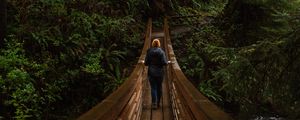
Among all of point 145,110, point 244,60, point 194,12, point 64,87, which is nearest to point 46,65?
point 64,87

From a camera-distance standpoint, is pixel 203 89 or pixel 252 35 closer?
pixel 203 89

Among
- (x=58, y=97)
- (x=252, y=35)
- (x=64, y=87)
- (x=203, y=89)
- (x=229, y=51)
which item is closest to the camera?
(x=229, y=51)

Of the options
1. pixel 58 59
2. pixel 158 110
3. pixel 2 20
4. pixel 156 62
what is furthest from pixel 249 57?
pixel 2 20

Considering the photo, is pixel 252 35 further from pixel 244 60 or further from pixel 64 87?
pixel 244 60

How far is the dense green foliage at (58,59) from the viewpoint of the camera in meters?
13.4

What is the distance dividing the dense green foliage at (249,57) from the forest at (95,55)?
0.02 metres

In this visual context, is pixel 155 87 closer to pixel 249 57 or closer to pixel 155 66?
pixel 155 66

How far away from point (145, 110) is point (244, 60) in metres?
5.50

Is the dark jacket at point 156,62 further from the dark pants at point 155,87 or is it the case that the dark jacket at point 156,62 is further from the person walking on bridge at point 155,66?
the dark pants at point 155,87

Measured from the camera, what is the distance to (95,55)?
17.2 meters

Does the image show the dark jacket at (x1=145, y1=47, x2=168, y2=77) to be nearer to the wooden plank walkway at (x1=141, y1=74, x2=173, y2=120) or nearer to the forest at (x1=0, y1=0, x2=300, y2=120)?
the wooden plank walkway at (x1=141, y1=74, x2=173, y2=120)


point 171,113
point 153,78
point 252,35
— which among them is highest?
point 252,35

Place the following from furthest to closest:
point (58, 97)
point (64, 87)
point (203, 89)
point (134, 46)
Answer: point (134, 46) < point (203, 89) < point (64, 87) < point (58, 97)

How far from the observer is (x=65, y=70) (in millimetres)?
15781
